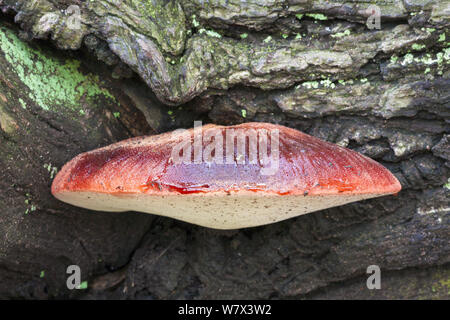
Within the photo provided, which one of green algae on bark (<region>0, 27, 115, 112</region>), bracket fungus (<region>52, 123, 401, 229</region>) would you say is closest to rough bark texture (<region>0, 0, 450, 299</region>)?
green algae on bark (<region>0, 27, 115, 112</region>)

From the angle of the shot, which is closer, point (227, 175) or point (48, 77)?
point (227, 175)

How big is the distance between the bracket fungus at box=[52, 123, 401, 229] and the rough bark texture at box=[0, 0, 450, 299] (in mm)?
358

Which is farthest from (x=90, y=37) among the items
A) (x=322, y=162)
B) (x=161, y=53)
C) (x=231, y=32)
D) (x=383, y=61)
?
(x=383, y=61)

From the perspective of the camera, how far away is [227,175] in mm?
1806

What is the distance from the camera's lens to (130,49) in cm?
236

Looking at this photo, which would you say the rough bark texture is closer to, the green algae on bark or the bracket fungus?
Result: the green algae on bark

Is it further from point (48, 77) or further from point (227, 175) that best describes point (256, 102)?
point (48, 77)

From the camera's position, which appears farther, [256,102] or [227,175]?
[256,102]

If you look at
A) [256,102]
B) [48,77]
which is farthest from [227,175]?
[48,77]

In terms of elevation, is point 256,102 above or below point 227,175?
above

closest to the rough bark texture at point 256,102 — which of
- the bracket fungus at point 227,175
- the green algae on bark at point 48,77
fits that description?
the green algae on bark at point 48,77

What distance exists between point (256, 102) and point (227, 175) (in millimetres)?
858

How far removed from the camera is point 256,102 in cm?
255

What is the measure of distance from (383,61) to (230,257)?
152 cm
